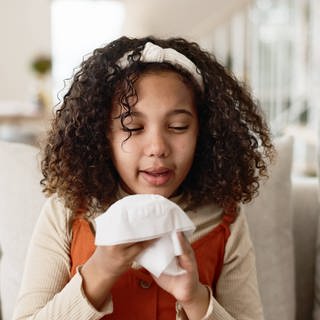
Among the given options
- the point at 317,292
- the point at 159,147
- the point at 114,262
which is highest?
the point at 159,147

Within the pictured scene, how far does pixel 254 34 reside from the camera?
238 inches

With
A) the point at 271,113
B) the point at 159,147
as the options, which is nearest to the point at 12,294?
the point at 159,147

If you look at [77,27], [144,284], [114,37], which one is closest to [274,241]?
Result: [144,284]

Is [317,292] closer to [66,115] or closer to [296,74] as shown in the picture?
[66,115]

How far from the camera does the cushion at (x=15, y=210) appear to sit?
4.17 feet

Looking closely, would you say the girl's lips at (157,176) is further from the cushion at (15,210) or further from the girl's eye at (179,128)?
the cushion at (15,210)

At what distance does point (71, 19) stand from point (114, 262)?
5.60 m

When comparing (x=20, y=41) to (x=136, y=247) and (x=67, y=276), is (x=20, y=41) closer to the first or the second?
(x=67, y=276)

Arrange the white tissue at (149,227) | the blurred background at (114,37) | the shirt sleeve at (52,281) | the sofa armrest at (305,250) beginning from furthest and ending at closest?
the blurred background at (114,37) < the sofa armrest at (305,250) < the shirt sleeve at (52,281) < the white tissue at (149,227)

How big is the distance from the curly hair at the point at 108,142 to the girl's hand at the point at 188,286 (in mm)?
237

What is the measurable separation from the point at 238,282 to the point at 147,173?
10.7 inches

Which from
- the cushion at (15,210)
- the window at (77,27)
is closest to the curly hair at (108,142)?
the cushion at (15,210)

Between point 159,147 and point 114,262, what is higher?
point 159,147

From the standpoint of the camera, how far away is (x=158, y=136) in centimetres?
91
